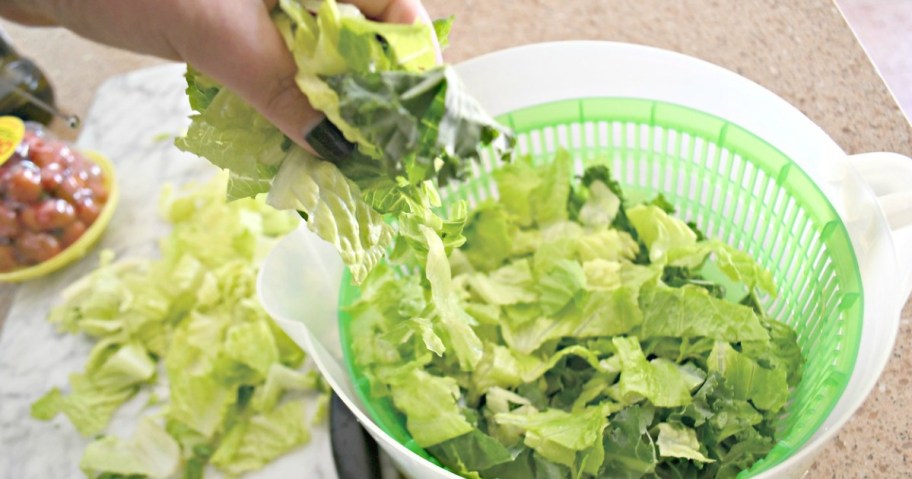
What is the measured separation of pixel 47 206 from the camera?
43.3 inches

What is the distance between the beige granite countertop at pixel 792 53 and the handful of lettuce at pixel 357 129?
0.52m

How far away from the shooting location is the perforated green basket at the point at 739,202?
0.71 metres

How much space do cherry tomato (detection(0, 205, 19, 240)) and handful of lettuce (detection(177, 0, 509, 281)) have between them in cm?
56

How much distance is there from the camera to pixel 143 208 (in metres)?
1.24

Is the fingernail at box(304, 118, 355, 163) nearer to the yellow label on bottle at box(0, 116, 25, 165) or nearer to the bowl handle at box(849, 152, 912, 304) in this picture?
the bowl handle at box(849, 152, 912, 304)

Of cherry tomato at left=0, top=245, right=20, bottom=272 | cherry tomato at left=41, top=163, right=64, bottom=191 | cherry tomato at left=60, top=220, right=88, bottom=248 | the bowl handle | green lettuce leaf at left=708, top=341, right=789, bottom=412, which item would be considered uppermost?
the bowl handle

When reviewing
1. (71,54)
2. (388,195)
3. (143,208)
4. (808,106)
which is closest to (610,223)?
(808,106)

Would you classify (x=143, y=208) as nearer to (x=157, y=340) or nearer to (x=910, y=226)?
(x=157, y=340)

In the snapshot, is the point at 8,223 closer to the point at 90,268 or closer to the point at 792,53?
the point at 90,268

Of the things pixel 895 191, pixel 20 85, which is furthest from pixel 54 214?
pixel 895 191

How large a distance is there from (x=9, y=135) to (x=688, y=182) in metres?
0.98

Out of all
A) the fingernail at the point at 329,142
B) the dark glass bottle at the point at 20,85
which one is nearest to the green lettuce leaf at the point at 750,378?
the fingernail at the point at 329,142

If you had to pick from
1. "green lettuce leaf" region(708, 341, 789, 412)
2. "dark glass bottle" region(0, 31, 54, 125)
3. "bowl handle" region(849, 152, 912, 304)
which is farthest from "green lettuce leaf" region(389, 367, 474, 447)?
"dark glass bottle" region(0, 31, 54, 125)

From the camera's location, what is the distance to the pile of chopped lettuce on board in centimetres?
94
